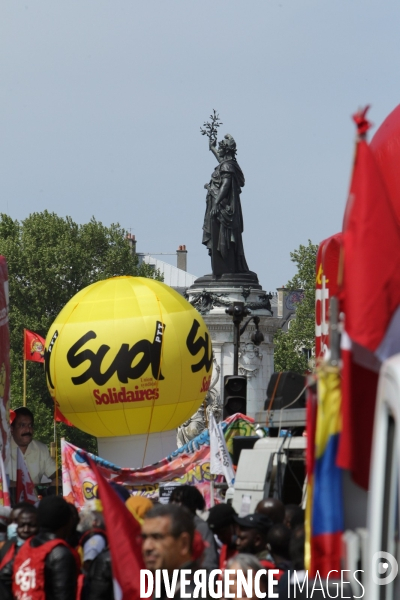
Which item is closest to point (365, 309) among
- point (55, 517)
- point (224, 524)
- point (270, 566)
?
point (270, 566)

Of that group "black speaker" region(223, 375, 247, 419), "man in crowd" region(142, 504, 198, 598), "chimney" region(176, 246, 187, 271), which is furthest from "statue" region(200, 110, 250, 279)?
"chimney" region(176, 246, 187, 271)

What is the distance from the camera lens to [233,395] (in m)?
20.2

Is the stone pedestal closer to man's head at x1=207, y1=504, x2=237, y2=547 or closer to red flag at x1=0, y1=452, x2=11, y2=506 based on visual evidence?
red flag at x1=0, y1=452, x2=11, y2=506

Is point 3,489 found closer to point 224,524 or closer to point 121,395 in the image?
point 121,395

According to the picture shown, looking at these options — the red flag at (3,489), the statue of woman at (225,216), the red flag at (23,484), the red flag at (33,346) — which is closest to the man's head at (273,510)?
the red flag at (3,489)

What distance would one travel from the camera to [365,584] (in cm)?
386

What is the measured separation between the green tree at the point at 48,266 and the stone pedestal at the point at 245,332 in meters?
11.9

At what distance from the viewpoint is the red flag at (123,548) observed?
17.1ft

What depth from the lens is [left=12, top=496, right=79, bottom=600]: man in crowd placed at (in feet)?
20.8

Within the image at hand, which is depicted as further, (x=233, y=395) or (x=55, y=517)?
(x=233, y=395)

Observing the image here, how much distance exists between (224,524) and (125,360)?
28.4ft

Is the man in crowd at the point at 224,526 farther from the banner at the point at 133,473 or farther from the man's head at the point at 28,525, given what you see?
the banner at the point at 133,473

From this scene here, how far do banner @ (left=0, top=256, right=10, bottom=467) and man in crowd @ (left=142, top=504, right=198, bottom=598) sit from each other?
6725 millimetres

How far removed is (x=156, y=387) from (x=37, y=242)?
40.2m
